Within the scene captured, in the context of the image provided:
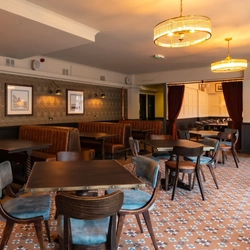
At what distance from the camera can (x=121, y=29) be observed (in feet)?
14.1

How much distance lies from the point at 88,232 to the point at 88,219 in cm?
28

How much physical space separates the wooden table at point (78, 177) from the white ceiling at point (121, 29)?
84.2 inches

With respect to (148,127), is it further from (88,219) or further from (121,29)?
(88,219)

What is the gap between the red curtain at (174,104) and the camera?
8914mm

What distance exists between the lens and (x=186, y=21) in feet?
9.08

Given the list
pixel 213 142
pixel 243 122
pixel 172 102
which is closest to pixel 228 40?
pixel 213 142

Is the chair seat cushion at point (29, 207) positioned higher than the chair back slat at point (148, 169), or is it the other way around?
the chair back slat at point (148, 169)

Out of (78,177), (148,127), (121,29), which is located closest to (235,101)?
(148,127)

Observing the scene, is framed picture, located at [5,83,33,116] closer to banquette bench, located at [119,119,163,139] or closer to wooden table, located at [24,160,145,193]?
banquette bench, located at [119,119,163,139]

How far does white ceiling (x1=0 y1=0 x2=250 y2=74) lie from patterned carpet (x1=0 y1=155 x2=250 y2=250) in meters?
2.81

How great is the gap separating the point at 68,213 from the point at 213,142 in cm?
340

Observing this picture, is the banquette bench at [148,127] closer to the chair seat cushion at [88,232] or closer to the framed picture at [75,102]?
the framed picture at [75,102]

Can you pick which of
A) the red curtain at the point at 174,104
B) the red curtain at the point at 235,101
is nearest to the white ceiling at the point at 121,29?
the red curtain at the point at 235,101

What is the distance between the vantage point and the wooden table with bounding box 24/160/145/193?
6.32ft
